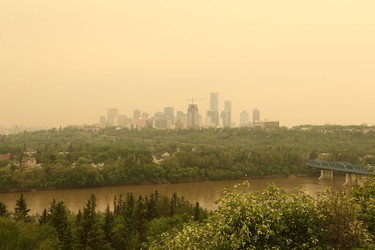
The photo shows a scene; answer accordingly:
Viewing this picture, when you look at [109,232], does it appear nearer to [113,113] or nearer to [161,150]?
[161,150]

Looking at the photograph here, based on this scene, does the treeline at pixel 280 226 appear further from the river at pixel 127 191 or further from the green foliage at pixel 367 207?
the river at pixel 127 191

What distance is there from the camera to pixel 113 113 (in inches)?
3858

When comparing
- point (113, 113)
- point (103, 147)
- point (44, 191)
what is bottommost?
point (44, 191)

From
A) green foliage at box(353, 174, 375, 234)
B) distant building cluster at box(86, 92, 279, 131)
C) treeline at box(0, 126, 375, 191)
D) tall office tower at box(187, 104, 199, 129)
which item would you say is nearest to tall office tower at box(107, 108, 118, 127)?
distant building cluster at box(86, 92, 279, 131)

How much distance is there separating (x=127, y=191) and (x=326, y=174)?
44.7 ft

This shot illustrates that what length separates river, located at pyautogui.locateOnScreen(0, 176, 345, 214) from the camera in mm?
15812

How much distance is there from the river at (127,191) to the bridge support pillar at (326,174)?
3.32ft

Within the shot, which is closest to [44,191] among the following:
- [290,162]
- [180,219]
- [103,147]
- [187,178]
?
[187,178]

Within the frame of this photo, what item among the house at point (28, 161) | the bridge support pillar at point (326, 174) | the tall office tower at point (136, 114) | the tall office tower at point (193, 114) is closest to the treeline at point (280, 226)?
the house at point (28, 161)

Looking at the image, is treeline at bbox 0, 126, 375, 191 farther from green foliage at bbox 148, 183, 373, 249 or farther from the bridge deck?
green foliage at bbox 148, 183, 373, 249

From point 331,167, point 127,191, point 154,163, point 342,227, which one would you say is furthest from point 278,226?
point 331,167

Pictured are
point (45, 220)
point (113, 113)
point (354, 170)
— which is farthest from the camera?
point (113, 113)

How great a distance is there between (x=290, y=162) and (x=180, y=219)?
18332mm

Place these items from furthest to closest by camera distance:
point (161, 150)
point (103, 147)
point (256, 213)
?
point (161, 150) < point (103, 147) < point (256, 213)
